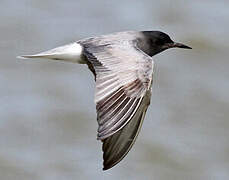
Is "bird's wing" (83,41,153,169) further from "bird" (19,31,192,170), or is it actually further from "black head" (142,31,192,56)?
"black head" (142,31,192,56)

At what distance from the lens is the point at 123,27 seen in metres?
13.4

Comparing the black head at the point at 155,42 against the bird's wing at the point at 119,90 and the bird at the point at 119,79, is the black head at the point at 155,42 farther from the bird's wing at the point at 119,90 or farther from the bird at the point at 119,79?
the bird's wing at the point at 119,90

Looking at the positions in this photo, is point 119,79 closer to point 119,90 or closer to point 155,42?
point 119,90

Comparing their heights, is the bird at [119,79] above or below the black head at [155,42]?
above

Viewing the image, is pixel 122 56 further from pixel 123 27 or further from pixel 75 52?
pixel 123 27

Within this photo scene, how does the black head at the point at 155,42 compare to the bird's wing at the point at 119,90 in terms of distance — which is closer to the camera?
the bird's wing at the point at 119,90

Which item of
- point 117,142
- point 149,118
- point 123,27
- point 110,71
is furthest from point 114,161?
point 123,27

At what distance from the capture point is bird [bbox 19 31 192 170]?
21.8 ft

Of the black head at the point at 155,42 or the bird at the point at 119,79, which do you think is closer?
the bird at the point at 119,79

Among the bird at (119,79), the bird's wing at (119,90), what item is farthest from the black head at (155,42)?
the bird's wing at (119,90)

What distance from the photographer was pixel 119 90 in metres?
6.85

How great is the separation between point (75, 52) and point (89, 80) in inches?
184

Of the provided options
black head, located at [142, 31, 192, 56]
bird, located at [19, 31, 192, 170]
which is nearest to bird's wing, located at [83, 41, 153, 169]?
bird, located at [19, 31, 192, 170]

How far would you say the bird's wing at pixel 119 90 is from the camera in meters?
6.63
